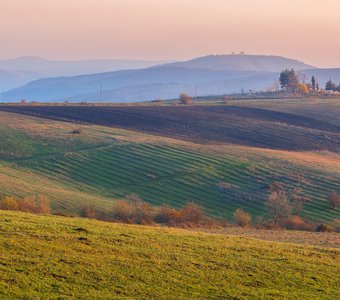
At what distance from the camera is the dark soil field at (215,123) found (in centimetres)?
9819

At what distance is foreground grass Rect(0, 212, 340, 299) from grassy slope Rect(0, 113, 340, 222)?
24.2 metres

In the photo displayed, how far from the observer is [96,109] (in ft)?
382

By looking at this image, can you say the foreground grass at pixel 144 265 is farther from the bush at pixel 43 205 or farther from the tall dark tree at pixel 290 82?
the tall dark tree at pixel 290 82

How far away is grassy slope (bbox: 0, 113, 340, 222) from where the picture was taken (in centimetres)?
6281

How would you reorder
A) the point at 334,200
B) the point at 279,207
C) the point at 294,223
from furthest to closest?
1. the point at 334,200
2. the point at 279,207
3. the point at 294,223

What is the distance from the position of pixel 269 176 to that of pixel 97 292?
173 feet

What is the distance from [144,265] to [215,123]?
85.4m

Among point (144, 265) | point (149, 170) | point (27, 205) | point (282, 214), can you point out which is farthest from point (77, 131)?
point (144, 265)

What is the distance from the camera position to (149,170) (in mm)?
72438

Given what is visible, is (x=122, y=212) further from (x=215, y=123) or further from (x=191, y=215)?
(x=215, y=123)

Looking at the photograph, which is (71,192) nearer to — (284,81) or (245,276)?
(245,276)

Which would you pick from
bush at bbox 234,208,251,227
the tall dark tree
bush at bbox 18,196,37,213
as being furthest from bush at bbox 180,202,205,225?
the tall dark tree

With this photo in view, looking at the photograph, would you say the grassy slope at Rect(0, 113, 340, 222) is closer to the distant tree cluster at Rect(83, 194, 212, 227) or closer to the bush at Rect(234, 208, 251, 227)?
the distant tree cluster at Rect(83, 194, 212, 227)

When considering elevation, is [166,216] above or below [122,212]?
below
